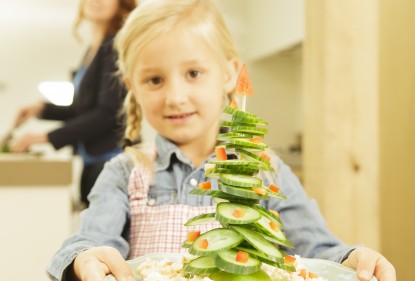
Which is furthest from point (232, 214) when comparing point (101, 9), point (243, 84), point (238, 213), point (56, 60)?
point (56, 60)

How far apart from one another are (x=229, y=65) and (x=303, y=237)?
0.30 meters

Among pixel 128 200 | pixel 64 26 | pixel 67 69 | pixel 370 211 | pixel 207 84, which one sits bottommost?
pixel 370 211

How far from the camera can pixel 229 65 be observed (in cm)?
86

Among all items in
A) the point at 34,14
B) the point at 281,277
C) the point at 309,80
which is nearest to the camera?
the point at 281,277

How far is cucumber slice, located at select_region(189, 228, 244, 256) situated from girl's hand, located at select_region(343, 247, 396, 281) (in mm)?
158

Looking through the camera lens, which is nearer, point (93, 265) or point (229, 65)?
point (93, 265)

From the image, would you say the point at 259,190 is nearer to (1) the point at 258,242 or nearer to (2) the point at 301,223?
(1) the point at 258,242

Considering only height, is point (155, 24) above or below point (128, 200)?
above

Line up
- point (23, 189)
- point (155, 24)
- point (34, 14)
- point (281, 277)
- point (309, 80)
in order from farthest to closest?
point (34, 14), point (23, 189), point (309, 80), point (155, 24), point (281, 277)

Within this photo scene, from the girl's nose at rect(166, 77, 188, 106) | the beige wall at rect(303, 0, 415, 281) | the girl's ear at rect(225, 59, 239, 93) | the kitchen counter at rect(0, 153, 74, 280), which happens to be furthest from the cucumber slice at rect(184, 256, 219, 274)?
the kitchen counter at rect(0, 153, 74, 280)

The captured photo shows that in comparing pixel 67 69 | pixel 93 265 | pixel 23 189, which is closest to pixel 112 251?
pixel 93 265

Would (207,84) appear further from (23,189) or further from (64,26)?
(64,26)

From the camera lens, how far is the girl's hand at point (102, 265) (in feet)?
1.65

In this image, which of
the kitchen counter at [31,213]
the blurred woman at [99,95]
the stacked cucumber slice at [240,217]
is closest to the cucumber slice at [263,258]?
the stacked cucumber slice at [240,217]
